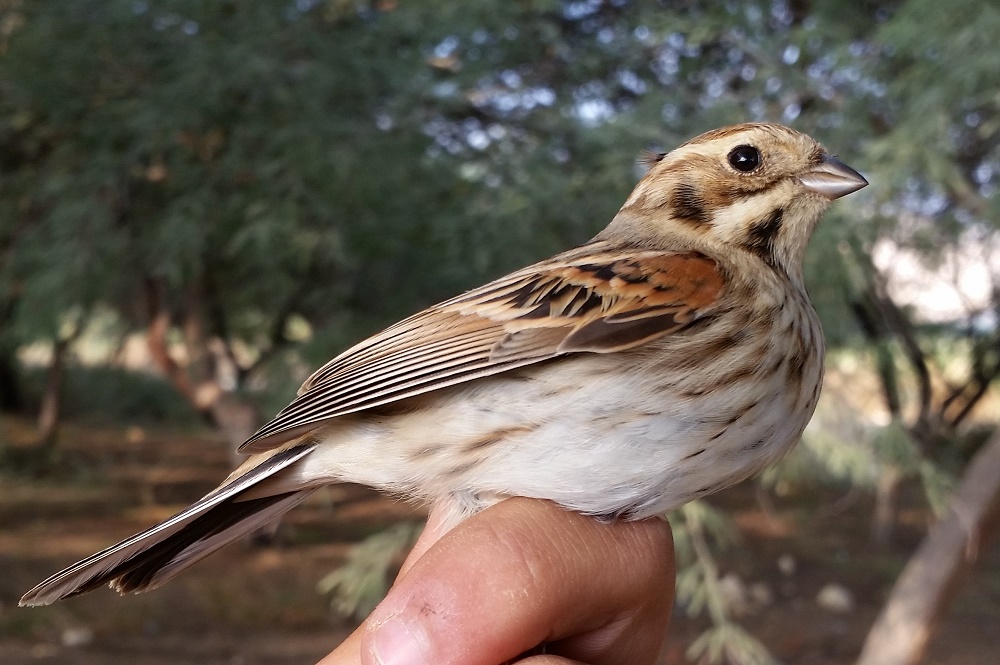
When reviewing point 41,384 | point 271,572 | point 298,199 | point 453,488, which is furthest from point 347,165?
point 41,384

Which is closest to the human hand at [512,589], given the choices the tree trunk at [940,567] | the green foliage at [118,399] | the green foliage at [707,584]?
the green foliage at [707,584]

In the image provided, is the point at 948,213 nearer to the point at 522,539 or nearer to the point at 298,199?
the point at 298,199

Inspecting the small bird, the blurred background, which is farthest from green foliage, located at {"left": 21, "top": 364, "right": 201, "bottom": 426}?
the small bird

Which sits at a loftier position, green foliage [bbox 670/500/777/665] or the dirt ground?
green foliage [bbox 670/500/777/665]

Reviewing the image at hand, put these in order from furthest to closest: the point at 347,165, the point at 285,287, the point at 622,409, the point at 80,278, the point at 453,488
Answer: the point at 285,287
the point at 80,278
the point at 347,165
the point at 453,488
the point at 622,409

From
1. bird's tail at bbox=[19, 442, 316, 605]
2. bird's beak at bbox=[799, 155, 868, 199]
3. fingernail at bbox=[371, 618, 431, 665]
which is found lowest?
bird's tail at bbox=[19, 442, 316, 605]

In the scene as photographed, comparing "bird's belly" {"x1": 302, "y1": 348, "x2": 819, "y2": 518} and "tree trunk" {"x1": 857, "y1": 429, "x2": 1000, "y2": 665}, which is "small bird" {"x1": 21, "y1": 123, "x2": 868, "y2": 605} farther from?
"tree trunk" {"x1": 857, "y1": 429, "x2": 1000, "y2": 665}
